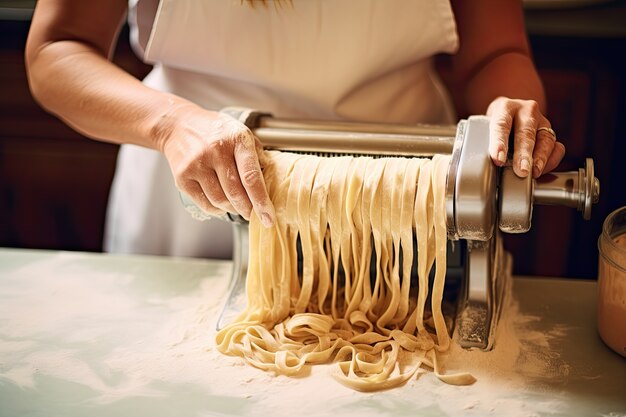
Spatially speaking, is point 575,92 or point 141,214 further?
point 575,92

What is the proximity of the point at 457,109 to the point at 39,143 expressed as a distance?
1469mm

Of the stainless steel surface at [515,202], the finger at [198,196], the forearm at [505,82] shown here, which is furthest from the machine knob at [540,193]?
the finger at [198,196]

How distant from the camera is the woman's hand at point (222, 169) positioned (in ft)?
3.82

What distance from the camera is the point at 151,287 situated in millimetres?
1410

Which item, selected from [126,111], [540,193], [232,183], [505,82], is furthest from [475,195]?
[126,111]

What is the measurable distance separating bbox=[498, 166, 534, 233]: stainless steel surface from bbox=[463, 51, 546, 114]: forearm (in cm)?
38

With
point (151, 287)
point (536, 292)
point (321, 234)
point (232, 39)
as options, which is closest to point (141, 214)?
point (151, 287)

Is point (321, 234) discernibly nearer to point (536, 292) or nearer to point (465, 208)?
point (465, 208)

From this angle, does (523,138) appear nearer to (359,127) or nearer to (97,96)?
(359,127)

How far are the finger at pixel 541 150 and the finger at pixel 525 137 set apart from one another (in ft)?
0.05

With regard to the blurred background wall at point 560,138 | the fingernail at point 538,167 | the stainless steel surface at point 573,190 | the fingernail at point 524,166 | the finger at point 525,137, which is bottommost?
the blurred background wall at point 560,138

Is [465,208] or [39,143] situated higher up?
[465,208]

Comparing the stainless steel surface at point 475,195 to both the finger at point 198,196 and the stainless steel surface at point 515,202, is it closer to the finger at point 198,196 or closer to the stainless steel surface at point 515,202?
the stainless steel surface at point 515,202

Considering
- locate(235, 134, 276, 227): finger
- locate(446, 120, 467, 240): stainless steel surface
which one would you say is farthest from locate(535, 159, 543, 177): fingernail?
locate(235, 134, 276, 227): finger
